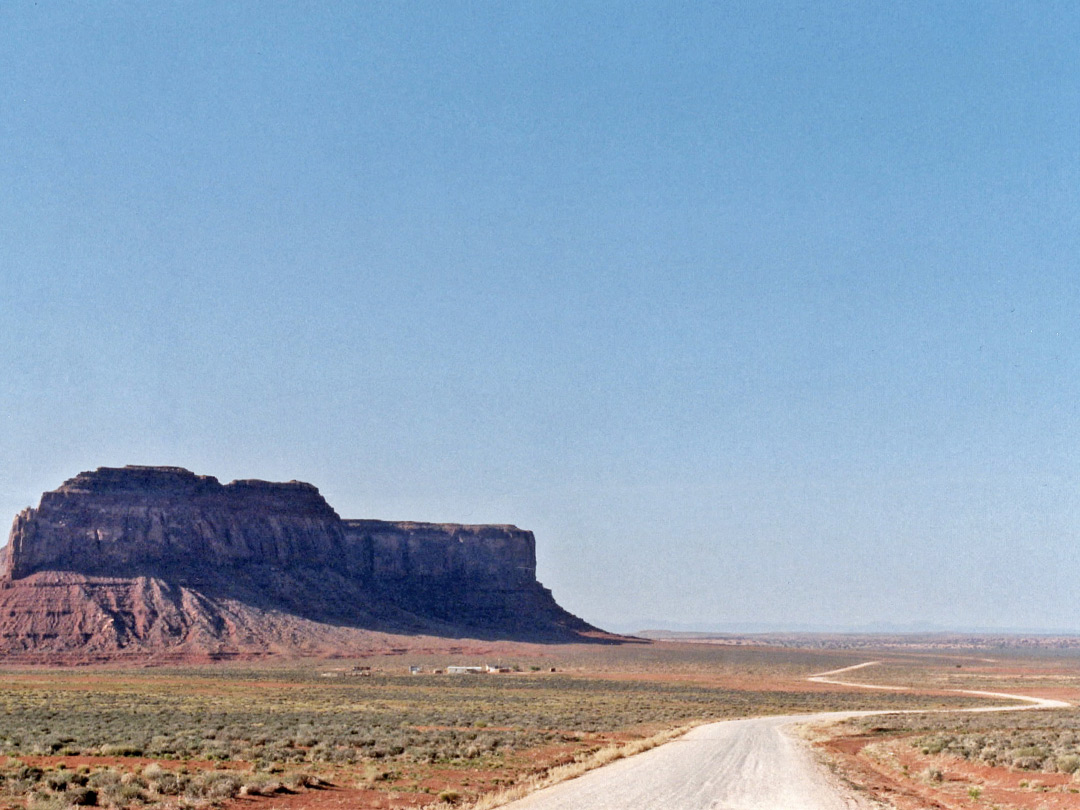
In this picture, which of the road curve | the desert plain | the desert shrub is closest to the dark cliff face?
the desert plain

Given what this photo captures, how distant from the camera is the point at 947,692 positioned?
81938mm

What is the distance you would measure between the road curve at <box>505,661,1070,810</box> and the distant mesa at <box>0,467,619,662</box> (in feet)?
277

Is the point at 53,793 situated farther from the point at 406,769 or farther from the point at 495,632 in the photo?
the point at 495,632

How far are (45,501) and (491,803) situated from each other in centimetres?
11613

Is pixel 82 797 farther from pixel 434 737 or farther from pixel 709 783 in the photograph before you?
pixel 434 737

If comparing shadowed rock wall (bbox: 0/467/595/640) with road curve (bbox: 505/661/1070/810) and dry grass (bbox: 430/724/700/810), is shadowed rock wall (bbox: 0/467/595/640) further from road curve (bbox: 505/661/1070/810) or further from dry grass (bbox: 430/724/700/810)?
road curve (bbox: 505/661/1070/810)

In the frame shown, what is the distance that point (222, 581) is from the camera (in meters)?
128

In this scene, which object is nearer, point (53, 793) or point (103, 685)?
point (53, 793)

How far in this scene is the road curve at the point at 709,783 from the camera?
2220cm

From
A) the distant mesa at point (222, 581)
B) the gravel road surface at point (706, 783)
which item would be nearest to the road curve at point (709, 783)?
the gravel road surface at point (706, 783)

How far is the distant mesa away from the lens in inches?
4434

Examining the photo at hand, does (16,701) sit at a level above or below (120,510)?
below

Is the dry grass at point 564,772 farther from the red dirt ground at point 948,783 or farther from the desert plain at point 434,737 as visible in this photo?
the red dirt ground at point 948,783

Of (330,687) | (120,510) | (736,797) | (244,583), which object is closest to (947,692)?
(330,687)
